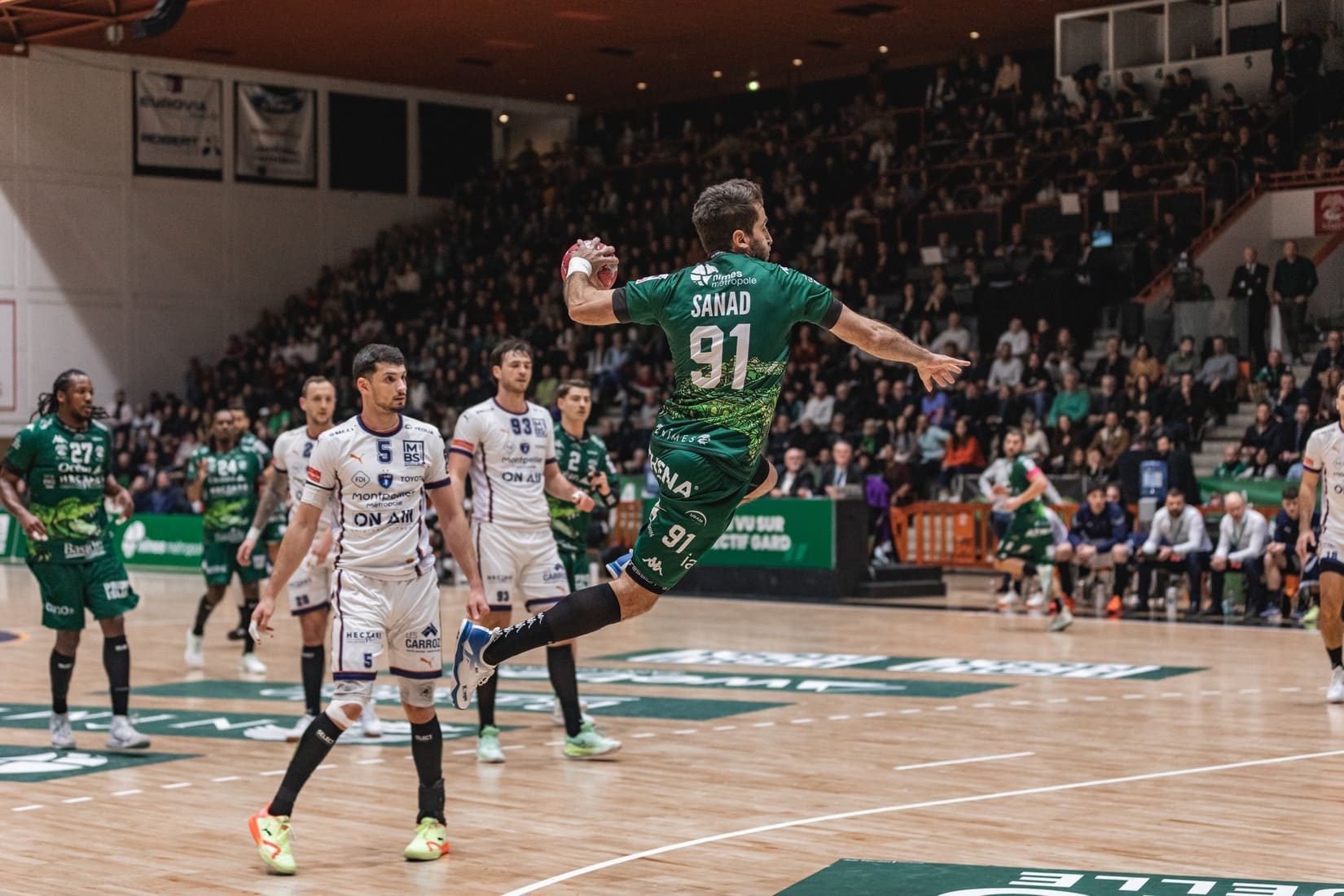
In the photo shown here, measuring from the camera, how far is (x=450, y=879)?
271 inches

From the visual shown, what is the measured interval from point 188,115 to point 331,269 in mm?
4490

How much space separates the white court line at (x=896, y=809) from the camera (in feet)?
22.9

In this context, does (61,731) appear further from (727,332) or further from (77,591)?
(727,332)

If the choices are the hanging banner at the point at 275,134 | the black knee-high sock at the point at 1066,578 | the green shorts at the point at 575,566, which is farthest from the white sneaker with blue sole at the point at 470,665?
the hanging banner at the point at 275,134

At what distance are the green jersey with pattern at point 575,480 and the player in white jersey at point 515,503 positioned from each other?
622 mm

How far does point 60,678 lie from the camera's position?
1030cm

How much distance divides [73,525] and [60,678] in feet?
3.11

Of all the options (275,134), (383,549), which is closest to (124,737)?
(383,549)

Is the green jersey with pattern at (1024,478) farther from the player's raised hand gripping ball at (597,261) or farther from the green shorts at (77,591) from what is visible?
the player's raised hand gripping ball at (597,261)

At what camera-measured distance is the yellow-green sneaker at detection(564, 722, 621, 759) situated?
991 centimetres

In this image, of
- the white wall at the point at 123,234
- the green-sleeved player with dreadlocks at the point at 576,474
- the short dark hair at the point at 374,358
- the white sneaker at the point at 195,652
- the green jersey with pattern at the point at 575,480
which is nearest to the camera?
the short dark hair at the point at 374,358

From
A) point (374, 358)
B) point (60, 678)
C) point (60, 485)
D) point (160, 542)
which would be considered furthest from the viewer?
point (160, 542)

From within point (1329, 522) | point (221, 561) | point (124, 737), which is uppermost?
point (1329, 522)

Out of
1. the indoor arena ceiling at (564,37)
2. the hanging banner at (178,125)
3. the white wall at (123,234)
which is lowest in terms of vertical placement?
the white wall at (123,234)
